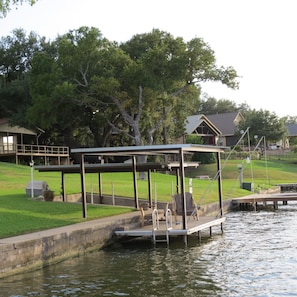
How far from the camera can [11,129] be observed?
54.7 meters

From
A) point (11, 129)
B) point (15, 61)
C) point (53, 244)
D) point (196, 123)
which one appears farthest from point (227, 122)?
point (53, 244)

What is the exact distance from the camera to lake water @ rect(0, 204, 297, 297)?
449 inches

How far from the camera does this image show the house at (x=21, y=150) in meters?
51.4

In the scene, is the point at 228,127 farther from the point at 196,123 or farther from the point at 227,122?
the point at 196,123

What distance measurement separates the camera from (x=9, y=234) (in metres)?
15.2

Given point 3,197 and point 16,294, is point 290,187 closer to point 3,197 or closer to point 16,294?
point 3,197

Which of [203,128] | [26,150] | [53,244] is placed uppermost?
[203,128]

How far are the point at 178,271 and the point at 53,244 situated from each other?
3900 millimetres

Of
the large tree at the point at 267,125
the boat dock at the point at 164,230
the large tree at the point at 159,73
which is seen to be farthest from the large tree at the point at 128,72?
the large tree at the point at 267,125

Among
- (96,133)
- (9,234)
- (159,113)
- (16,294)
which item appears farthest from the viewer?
(96,133)

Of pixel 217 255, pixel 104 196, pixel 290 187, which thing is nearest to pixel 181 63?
pixel 290 187

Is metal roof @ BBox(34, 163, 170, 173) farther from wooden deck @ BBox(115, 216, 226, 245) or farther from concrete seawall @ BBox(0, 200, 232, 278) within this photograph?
concrete seawall @ BBox(0, 200, 232, 278)

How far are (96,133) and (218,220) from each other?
41.6 meters

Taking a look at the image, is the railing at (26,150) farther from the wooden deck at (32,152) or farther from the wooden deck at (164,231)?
the wooden deck at (164,231)
